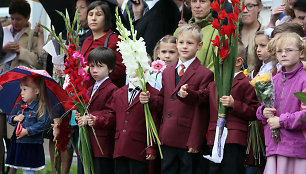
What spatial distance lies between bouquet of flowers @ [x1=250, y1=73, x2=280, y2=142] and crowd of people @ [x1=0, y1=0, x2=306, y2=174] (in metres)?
0.05

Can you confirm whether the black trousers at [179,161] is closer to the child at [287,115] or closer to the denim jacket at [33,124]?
the child at [287,115]

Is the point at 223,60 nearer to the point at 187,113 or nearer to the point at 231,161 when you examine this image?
the point at 187,113

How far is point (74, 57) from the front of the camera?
667cm

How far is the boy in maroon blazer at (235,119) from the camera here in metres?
5.81

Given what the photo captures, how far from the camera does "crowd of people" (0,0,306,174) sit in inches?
225

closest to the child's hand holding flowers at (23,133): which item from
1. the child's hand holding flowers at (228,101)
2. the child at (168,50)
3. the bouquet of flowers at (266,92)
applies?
the child at (168,50)

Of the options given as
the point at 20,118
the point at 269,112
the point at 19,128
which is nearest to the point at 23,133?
the point at 19,128

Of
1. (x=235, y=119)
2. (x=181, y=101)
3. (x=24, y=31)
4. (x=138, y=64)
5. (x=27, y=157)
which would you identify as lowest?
(x=27, y=157)

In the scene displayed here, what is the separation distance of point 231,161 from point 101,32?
2.64m

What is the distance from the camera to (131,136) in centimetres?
644

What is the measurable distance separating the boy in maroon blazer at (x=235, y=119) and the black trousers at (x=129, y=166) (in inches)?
31.0

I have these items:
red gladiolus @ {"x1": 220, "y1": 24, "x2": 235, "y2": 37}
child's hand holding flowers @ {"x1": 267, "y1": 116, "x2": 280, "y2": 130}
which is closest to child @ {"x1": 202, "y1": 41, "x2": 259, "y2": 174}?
child's hand holding flowers @ {"x1": 267, "y1": 116, "x2": 280, "y2": 130}

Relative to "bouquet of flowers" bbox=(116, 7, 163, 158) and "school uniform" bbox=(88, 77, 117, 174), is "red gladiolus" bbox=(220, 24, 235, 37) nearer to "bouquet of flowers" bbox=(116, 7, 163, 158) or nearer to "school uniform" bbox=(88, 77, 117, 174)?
"bouquet of flowers" bbox=(116, 7, 163, 158)

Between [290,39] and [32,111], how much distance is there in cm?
343
